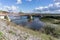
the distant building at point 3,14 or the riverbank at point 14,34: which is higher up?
the riverbank at point 14,34

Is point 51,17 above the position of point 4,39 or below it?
below

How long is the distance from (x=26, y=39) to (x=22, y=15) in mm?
13489

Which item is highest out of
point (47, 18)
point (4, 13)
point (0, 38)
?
point (0, 38)

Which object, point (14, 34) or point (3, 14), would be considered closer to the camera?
point (14, 34)

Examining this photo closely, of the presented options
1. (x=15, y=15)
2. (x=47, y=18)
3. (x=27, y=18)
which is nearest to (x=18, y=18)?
(x=15, y=15)

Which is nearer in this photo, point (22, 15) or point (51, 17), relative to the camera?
point (22, 15)

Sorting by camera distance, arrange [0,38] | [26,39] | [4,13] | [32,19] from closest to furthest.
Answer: [0,38]
[26,39]
[4,13]
[32,19]

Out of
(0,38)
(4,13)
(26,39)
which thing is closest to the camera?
(0,38)

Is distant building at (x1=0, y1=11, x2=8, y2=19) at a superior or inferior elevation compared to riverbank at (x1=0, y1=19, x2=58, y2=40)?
inferior

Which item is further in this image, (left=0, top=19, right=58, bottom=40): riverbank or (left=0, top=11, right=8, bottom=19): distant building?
(left=0, top=11, right=8, bottom=19): distant building

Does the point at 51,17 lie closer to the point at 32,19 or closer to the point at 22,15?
the point at 32,19

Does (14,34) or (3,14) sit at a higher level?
(14,34)

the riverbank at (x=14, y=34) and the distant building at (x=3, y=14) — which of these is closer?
the riverbank at (x=14, y=34)

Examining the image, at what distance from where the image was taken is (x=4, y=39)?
6.08 m
